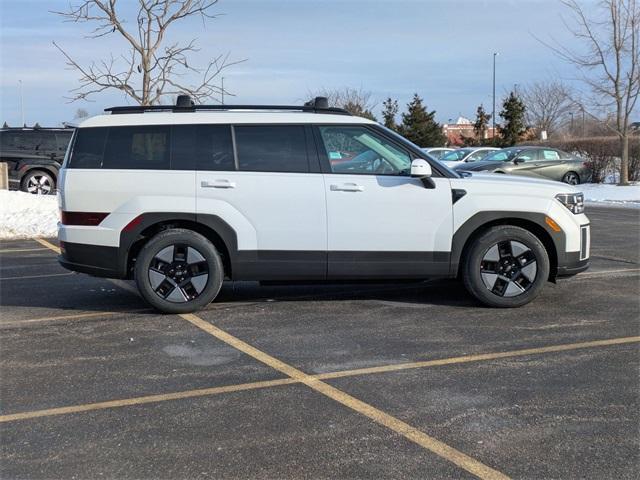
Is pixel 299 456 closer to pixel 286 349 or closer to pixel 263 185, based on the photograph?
pixel 286 349

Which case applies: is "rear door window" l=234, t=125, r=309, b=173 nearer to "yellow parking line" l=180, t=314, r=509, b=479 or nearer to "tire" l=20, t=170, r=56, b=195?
"yellow parking line" l=180, t=314, r=509, b=479

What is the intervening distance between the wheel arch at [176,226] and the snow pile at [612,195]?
1580 cm

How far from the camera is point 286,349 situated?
5375mm

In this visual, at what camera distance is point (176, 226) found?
255 inches

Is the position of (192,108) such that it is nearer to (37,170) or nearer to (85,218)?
(85,218)

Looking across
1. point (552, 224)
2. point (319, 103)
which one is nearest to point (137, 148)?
point (319, 103)

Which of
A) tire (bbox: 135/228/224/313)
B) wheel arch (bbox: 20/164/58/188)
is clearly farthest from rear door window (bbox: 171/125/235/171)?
wheel arch (bbox: 20/164/58/188)

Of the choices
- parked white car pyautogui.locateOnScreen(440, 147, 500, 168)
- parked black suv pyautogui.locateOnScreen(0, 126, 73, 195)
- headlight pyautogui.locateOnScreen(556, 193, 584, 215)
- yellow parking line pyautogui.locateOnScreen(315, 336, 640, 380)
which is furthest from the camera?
parked white car pyautogui.locateOnScreen(440, 147, 500, 168)

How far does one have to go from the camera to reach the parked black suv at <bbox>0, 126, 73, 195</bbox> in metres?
17.9

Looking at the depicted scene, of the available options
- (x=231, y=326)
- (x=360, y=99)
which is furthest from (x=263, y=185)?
(x=360, y=99)

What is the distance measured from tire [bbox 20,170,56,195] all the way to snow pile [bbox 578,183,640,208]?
1535 centimetres

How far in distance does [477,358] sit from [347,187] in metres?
2.08

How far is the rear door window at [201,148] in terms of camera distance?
6.40 meters

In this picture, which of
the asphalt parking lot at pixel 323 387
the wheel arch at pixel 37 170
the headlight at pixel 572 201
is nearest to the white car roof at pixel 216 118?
the asphalt parking lot at pixel 323 387
